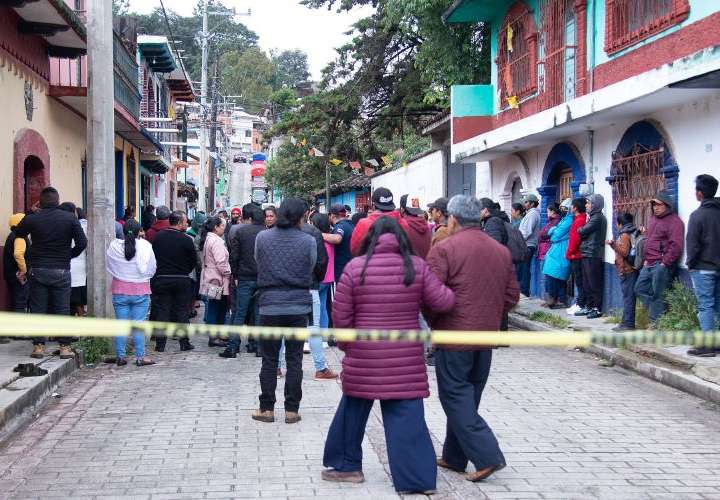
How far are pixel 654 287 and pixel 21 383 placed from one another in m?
7.52

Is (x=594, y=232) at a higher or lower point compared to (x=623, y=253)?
higher

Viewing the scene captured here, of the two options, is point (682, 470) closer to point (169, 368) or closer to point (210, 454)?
point (210, 454)

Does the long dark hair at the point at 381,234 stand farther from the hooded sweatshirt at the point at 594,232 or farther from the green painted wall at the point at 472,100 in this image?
the green painted wall at the point at 472,100

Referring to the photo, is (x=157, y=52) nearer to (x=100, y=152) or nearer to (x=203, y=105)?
(x=203, y=105)

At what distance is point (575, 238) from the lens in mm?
13758

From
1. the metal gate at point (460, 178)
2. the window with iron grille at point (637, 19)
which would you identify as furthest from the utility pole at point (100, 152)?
the metal gate at point (460, 178)

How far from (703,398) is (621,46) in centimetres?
717

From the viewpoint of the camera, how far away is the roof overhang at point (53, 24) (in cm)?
1216

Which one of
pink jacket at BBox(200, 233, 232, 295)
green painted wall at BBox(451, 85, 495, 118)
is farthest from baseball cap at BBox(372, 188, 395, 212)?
green painted wall at BBox(451, 85, 495, 118)

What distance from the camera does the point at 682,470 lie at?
19.0 ft

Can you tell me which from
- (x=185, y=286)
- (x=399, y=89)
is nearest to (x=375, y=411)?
(x=185, y=286)

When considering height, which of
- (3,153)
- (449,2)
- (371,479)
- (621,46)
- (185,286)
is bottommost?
(371,479)

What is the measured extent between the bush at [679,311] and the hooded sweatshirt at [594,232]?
7.73 ft

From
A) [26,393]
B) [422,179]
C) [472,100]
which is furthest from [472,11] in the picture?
[26,393]
